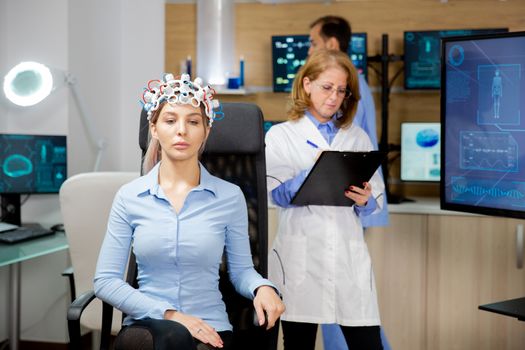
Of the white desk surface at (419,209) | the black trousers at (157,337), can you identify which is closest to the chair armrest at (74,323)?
the black trousers at (157,337)

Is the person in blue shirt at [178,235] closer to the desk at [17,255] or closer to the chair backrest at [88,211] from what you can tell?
the chair backrest at [88,211]

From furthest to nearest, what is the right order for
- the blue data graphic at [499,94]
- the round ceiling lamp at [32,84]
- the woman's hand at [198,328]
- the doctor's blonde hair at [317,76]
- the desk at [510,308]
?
the round ceiling lamp at [32,84]
the doctor's blonde hair at [317,76]
the blue data graphic at [499,94]
the desk at [510,308]
the woman's hand at [198,328]

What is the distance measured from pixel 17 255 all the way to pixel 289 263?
102 cm

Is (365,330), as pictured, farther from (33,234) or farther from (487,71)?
(33,234)

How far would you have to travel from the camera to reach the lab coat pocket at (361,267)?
2.20 m

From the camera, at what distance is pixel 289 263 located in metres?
2.25

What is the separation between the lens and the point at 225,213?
71.8 inches

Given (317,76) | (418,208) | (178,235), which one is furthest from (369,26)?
(178,235)

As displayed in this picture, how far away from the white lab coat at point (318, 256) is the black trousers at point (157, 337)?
25.0 inches

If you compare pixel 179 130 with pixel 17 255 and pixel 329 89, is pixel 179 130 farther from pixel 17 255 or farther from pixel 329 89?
pixel 17 255

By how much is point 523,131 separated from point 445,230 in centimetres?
121

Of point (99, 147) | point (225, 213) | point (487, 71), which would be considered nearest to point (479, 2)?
point (487, 71)

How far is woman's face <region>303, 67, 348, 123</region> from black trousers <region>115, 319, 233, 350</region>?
2.95ft

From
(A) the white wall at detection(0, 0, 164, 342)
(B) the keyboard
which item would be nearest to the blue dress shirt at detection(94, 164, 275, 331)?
(B) the keyboard
